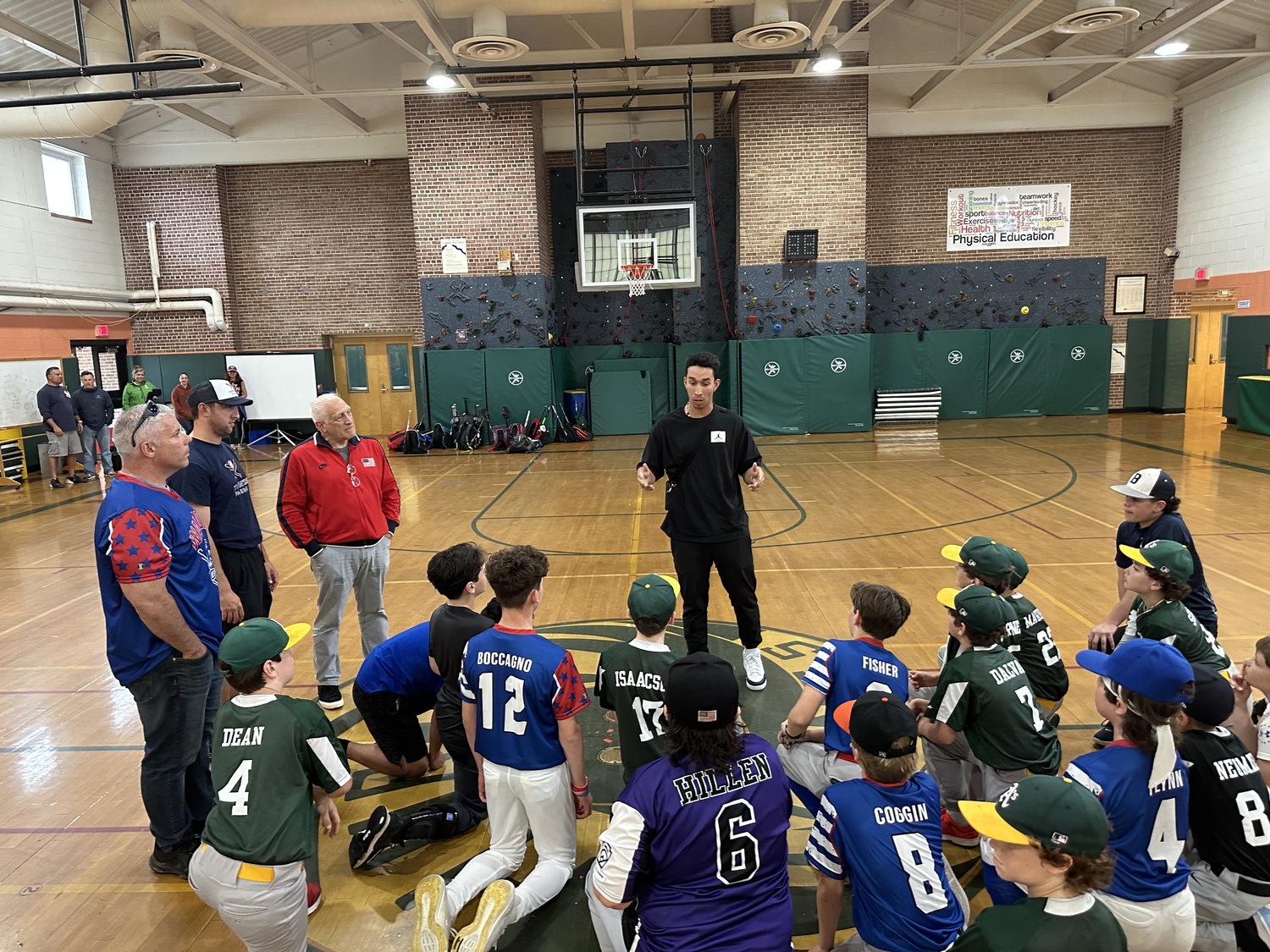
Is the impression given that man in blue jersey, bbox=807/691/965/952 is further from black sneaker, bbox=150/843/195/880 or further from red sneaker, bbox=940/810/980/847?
black sneaker, bbox=150/843/195/880

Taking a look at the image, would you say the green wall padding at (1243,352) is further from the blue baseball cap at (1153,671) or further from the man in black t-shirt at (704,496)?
the blue baseball cap at (1153,671)

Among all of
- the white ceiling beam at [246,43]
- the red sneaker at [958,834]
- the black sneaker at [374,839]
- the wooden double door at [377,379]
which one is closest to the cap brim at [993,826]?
the red sneaker at [958,834]

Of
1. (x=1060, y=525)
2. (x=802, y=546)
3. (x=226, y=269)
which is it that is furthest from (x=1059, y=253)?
(x=226, y=269)

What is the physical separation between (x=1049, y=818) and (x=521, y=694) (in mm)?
1793

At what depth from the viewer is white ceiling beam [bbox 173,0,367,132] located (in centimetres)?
1022

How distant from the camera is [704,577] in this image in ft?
16.1

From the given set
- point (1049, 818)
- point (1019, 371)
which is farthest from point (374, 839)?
point (1019, 371)

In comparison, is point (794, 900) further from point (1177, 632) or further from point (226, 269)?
point (226, 269)

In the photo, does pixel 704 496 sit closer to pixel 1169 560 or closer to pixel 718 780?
pixel 1169 560

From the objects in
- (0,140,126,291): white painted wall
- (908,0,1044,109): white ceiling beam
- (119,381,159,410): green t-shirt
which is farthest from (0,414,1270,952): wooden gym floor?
(908,0,1044,109): white ceiling beam

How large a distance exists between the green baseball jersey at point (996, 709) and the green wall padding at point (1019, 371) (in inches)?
661

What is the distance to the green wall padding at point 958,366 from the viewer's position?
18156 millimetres

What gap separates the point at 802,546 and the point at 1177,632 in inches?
197

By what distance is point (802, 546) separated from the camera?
8.33m
